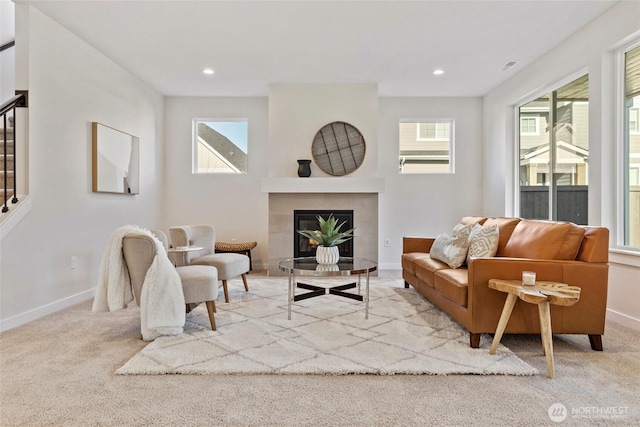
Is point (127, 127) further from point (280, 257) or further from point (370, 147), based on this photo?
point (370, 147)

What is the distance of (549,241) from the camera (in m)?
2.54

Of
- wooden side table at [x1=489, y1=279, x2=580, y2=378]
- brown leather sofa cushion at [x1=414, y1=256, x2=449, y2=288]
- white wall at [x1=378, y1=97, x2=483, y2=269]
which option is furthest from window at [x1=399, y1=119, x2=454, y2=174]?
wooden side table at [x1=489, y1=279, x2=580, y2=378]

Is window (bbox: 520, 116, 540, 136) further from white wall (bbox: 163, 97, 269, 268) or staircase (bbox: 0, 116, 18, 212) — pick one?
staircase (bbox: 0, 116, 18, 212)

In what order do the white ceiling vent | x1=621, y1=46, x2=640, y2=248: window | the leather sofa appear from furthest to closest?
the white ceiling vent < x1=621, y1=46, x2=640, y2=248: window < the leather sofa

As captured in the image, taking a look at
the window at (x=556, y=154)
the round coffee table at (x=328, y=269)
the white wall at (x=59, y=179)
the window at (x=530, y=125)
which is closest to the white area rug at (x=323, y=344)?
the round coffee table at (x=328, y=269)

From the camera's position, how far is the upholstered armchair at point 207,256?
3557 millimetres

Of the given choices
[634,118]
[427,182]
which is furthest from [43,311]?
[634,118]

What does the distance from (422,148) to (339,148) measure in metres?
1.54

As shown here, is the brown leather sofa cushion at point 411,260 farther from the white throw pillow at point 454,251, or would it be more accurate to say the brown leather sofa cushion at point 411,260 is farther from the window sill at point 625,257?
the window sill at point 625,257

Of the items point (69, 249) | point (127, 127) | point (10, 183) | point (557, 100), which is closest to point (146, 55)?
point (127, 127)

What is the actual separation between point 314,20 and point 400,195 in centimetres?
317

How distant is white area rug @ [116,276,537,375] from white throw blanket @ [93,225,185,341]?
11cm

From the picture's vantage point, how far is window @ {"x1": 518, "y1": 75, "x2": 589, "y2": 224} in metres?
3.78

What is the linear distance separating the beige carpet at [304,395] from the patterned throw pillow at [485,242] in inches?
→ 32.3
